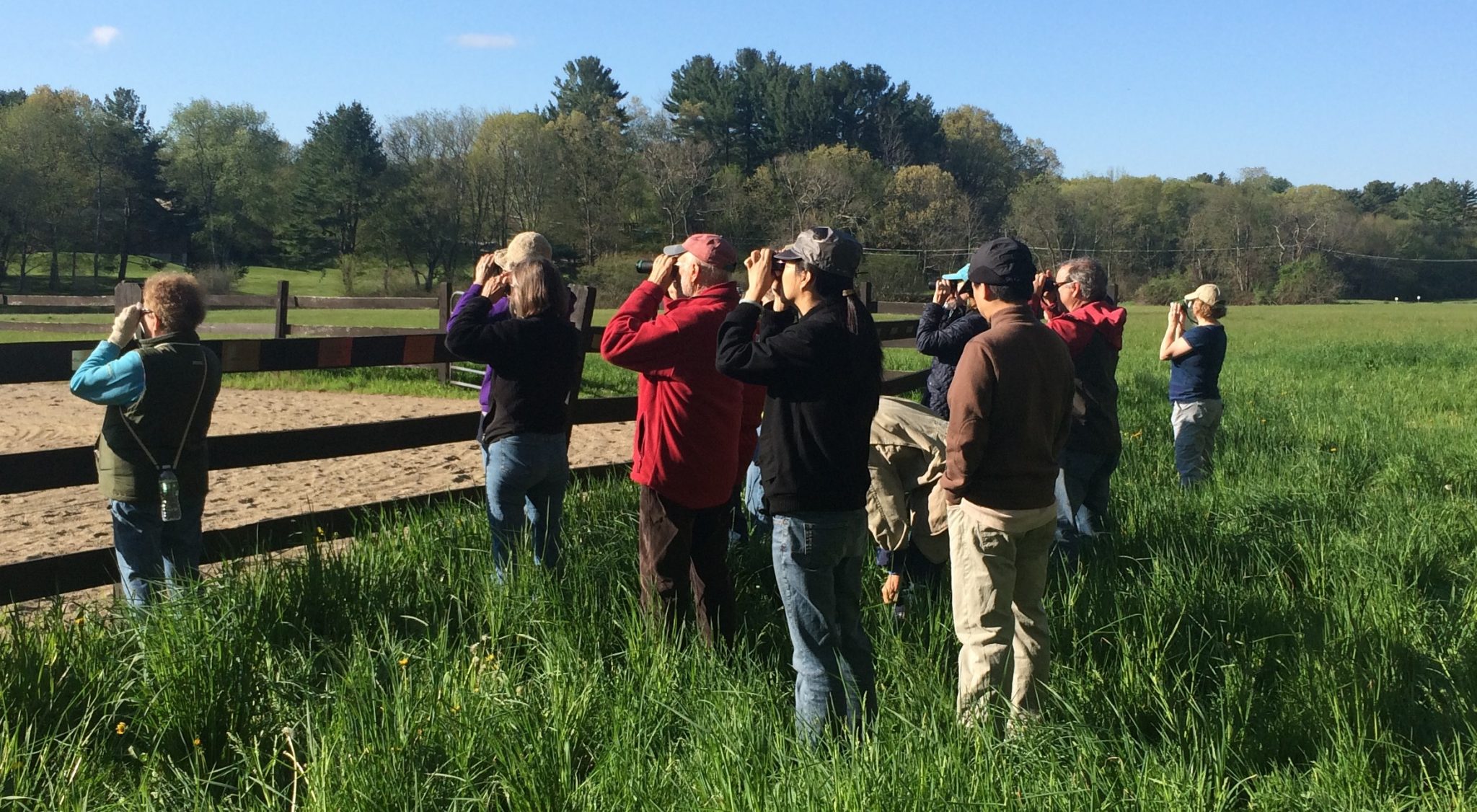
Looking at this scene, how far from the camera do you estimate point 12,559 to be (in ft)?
20.1

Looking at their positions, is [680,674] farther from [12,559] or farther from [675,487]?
[12,559]

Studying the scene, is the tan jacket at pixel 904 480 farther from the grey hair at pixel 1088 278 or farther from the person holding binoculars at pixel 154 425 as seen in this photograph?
the person holding binoculars at pixel 154 425

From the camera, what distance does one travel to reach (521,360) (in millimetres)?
4523

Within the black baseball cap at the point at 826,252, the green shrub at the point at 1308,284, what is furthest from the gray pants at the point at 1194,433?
the green shrub at the point at 1308,284

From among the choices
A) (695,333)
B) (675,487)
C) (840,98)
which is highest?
(840,98)

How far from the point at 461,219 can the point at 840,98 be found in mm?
Answer: 41280

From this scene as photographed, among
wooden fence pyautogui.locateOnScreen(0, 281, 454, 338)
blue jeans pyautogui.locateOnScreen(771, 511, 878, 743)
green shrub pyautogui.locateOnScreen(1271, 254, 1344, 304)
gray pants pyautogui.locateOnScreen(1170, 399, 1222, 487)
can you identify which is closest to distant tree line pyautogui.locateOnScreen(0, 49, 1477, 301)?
green shrub pyautogui.locateOnScreen(1271, 254, 1344, 304)

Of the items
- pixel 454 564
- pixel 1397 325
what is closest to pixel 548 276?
pixel 454 564

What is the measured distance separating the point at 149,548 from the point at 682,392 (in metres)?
2.10

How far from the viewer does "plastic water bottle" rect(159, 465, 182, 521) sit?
164 inches

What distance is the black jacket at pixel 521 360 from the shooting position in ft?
14.6

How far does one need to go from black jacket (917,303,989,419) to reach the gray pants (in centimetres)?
204

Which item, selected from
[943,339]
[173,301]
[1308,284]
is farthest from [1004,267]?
[1308,284]

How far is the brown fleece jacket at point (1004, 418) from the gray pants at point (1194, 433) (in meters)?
3.90
